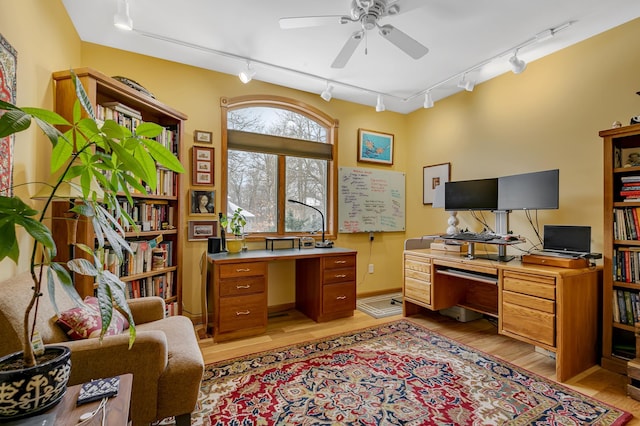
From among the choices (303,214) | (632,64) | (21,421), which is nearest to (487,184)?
(632,64)

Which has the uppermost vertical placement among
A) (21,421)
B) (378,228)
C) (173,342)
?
(378,228)

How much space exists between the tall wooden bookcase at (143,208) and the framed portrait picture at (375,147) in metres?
2.29

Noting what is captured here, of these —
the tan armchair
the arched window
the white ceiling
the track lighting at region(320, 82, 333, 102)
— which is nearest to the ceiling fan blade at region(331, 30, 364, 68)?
the white ceiling

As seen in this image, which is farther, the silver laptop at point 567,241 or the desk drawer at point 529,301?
the silver laptop at point 567,241

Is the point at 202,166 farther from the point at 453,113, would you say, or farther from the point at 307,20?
the point at 453,113

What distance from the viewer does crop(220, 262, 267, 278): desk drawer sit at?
8.67 ft

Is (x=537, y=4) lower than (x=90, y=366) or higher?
higher

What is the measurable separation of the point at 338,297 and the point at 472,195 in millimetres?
1793

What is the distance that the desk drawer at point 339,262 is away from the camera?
315cm

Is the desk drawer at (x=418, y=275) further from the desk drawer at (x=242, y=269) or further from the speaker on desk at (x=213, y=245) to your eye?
the speaker on desk at (x=213, y=245)

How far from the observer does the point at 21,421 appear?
0.79 m

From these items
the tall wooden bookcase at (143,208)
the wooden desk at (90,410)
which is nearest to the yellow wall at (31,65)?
the tall wooden bookcase at (143,208)

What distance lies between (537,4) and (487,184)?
4.87 feet

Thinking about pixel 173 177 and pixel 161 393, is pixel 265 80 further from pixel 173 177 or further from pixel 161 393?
pixel 161 393
